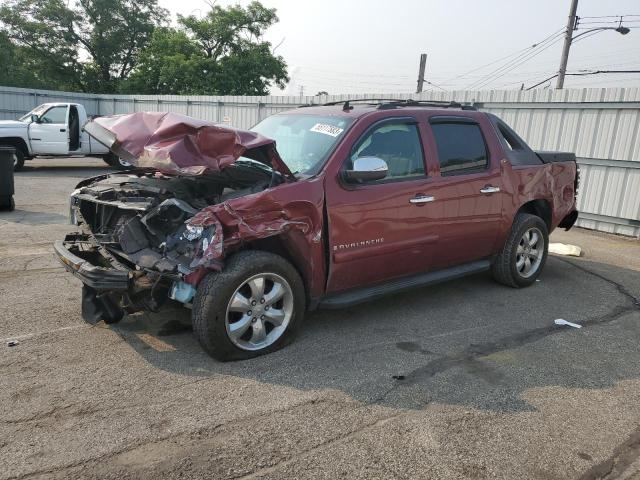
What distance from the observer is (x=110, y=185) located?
4.53 m

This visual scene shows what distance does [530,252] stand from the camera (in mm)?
6012

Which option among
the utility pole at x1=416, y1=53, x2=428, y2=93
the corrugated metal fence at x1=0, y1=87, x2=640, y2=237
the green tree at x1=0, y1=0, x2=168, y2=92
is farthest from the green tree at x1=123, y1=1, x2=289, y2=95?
the corrugated metal fence at x1=0, y1=87, x2=640, y2=237

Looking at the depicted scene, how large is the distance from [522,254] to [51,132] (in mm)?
14296

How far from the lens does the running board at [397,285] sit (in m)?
4.27

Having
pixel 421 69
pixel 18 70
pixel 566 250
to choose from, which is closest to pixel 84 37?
pixel 18 70

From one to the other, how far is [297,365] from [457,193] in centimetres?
229

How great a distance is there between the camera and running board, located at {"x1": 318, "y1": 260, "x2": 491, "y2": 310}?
4.27 metres

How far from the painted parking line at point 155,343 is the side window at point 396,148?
6.84 ft

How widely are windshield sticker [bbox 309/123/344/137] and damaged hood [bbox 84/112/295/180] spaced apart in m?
0.60

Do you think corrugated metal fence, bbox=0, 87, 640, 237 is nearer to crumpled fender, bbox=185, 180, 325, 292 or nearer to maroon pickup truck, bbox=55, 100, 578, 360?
maroon pickup truck, bbox=55, 100, 578, 360

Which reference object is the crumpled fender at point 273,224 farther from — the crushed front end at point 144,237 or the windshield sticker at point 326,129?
the windshield sticker at point 326,129

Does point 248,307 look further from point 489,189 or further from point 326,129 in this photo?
point 489,189

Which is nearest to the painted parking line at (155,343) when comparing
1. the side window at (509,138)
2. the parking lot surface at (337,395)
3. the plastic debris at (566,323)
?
the parking lot surface at (337,395)

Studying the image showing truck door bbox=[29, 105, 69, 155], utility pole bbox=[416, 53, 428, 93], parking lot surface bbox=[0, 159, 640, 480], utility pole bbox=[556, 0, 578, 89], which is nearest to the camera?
parking lot surface bbox=[0, 159, 640, 480]
